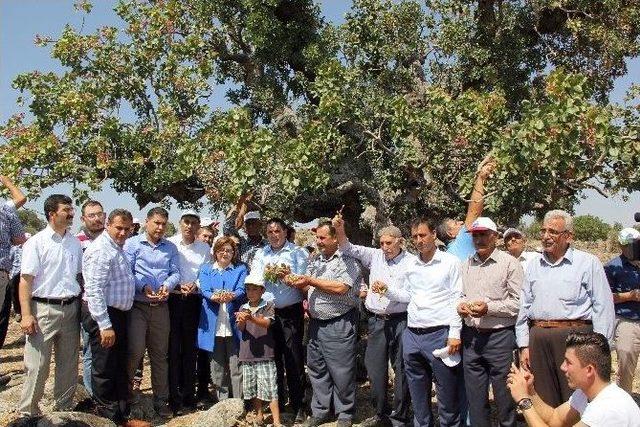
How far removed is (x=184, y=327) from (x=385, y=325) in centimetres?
226

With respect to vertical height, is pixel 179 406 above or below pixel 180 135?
below

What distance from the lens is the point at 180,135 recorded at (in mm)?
11359

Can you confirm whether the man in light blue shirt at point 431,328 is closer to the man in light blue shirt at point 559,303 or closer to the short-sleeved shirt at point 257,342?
the man in light blue shirt at point 559,303

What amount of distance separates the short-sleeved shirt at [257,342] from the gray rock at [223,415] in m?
0.47

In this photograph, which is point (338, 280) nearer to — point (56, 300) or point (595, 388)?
point (56, 300)

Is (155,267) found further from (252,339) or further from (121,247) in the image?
(252,339)

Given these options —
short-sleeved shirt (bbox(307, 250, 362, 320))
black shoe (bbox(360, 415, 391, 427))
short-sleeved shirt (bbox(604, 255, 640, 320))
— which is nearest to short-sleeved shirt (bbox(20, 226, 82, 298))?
short-sleeved shirt (bbox(307, 250, 362, 320))

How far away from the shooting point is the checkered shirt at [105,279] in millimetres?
6133

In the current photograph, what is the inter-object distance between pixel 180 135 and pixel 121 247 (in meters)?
5.23

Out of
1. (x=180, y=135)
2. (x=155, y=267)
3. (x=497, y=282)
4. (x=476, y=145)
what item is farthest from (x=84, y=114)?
(x=497, y=282)

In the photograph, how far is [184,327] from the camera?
7.23m

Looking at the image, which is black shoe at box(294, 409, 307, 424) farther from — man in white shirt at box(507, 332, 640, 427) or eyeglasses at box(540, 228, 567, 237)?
man in white shirt at box(507, 332, 640, 427)

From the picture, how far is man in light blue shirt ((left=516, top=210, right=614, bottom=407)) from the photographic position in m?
5.06

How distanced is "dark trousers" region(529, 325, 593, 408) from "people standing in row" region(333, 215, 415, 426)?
1.49m
